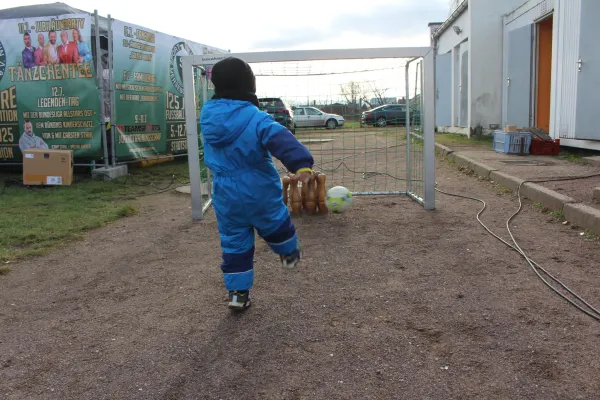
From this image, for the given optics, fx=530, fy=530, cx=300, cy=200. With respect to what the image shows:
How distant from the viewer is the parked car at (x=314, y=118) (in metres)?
7.75

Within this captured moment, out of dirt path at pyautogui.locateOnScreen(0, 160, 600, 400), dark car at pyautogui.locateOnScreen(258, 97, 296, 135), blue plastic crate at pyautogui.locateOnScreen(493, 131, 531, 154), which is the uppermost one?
dark car at pyautogui.locateOnScreen(258, 97, 296, 135)

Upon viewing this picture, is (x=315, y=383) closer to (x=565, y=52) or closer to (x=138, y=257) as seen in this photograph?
(x=138, y=257)

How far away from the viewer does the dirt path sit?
2838mm

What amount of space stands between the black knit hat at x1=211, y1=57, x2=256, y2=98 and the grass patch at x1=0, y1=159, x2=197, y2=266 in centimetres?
320

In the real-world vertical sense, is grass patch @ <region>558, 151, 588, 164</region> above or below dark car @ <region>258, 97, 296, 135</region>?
below

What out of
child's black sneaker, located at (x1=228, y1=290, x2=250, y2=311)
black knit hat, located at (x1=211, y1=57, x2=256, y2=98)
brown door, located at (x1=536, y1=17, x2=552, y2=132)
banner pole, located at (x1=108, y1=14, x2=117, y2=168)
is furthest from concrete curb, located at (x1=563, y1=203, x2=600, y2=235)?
brown door, located at (x1=536, y1=17, x2=552, y2=132)

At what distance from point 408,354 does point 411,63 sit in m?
5.50

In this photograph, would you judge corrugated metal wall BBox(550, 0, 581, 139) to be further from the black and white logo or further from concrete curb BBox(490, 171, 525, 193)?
the black and white logo

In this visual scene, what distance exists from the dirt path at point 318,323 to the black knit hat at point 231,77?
5.23ft

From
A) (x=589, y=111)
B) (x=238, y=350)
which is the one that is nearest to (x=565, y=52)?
(x=589, y=111)

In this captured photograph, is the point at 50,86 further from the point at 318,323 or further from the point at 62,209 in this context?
the point at 318,323

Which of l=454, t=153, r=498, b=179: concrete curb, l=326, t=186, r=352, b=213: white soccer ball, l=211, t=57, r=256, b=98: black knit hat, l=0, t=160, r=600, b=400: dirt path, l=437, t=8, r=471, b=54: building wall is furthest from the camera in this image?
l=437, t=8, r=471, b=54: building wall

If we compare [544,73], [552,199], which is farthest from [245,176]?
[544,73]

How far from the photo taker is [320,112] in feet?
25.0
